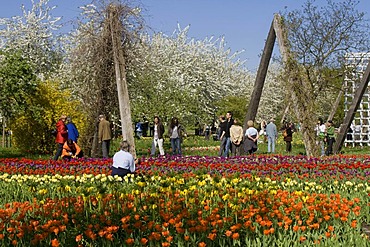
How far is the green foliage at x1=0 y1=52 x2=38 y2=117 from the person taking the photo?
21.1m

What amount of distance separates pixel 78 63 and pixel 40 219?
467 inches

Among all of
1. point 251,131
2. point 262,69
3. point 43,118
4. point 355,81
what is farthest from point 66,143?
point 355,81

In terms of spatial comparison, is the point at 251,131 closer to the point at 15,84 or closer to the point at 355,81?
the point at 15,84

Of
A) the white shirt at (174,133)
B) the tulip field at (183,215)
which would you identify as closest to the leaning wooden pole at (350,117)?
the white shirt at (174,133)

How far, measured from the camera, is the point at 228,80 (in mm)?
53750

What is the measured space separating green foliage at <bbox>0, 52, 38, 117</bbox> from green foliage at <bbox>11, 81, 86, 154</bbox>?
0.52 metres

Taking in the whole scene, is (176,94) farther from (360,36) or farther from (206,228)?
(206,228)

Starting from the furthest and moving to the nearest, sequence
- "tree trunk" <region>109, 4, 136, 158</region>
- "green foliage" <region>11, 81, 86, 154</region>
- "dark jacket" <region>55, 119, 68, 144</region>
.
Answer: "green foliage" <region>11, 81, 86, 154</region>
"dark jacket" <region>55, 119, 68, 144</region>
"tree trunk" <region>109, 4, 136, 158</region>

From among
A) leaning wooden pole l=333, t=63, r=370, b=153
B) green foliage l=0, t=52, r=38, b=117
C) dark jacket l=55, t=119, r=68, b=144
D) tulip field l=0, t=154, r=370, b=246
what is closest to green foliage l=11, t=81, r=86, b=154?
green foliage l=0, t=52, r=38, b=117

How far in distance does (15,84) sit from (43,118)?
1.75 meters

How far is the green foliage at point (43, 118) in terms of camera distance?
22.2 meters

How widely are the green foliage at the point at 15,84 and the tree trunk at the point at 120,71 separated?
19.1ft

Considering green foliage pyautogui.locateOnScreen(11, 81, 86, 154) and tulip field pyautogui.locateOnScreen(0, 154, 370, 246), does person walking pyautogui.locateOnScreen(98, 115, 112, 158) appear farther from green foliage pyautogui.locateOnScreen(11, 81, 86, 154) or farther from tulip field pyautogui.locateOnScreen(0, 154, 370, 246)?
tulip field pyautogui.locateOnScreen(0, 154, 370, 246)

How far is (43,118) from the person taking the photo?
72.9ft
